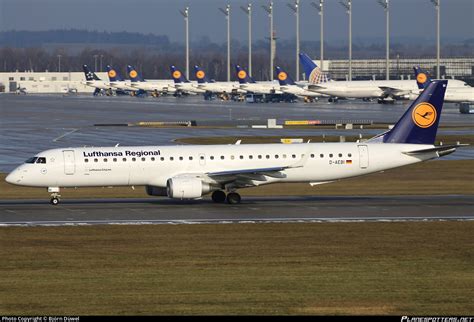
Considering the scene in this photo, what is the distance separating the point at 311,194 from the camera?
2347 inches

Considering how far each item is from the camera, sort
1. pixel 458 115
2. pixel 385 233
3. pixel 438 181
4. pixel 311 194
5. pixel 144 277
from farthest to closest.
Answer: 1. pixel 458 115
2. pixel 438 181
3. pixel 311 194
4. pixel 385 233
5. pixel 144 277

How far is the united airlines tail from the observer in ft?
180

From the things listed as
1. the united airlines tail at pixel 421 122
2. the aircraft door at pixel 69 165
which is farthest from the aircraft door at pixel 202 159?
the united airlines tail at pixel 421 122

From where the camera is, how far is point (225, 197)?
5356cm

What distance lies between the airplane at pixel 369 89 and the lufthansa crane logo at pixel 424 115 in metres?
126

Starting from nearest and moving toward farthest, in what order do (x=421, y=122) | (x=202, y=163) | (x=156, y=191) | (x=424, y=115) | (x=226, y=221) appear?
(x=226, y=221) → (x=202, y=163) → (x=156, y=191) → (x=421, y=122) → (x=424, y=115)

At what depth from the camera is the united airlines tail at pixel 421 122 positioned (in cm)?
5497

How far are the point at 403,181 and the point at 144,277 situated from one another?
35965mm

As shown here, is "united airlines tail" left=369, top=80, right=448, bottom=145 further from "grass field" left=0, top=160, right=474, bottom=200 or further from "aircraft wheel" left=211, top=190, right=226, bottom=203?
"aircraft wheel" left=211, top=190, right=226, bottom=203

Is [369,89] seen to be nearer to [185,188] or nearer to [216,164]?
[216,164]

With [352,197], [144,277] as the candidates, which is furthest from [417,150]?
[144,277]

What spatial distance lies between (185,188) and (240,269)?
17132 millimetres

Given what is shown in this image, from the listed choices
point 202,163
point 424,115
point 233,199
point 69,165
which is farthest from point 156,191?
point 424,115

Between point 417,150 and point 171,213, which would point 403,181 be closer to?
point 417,150
